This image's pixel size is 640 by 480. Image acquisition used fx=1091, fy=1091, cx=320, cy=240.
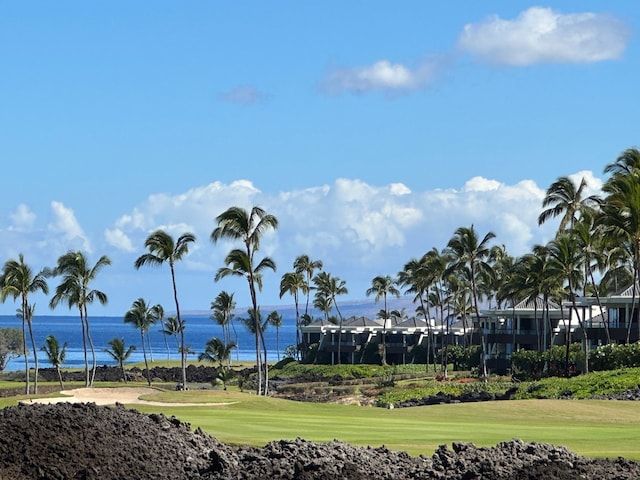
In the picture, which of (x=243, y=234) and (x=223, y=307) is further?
(x=223, y=307)

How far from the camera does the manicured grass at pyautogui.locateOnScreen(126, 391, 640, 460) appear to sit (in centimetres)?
2494

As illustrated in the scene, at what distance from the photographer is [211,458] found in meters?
17.2

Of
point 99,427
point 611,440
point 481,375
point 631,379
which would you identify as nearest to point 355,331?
point 481,375

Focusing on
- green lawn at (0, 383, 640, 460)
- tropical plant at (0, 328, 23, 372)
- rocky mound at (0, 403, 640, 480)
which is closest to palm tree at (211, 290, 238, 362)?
tropical plant at (0, 328, 23, 372)

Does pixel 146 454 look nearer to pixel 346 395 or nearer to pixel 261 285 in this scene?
pixel 261 285

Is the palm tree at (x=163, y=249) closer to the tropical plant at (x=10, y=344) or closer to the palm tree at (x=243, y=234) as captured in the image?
the palm tree at (x=243, y=234)

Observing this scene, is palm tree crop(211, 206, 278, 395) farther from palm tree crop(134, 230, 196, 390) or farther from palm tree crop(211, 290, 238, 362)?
palm tree crop(211, 290, 238, 362)

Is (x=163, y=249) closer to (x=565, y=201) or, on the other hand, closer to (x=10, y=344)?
(x=565, y=201)

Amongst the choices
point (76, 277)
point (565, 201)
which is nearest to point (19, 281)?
point (76, 277)

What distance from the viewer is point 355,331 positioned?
130 metres

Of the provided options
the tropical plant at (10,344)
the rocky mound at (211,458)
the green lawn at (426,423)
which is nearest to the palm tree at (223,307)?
the tropical plant at (10,344)

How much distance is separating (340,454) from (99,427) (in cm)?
417

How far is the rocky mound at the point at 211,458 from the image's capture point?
16.2m

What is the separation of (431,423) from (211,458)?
17.4 m
